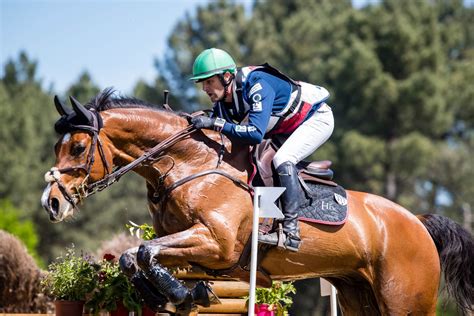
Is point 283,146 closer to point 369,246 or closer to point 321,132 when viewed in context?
point 321,132

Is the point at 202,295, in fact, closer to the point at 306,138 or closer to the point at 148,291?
the point at 148,291

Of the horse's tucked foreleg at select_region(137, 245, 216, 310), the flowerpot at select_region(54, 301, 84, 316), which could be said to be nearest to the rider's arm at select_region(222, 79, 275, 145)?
the horse's tucked foreleg at select_region(137, 245, 216, 310)

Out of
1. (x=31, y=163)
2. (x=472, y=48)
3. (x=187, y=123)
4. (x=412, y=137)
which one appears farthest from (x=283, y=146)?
(x=472, y=48)

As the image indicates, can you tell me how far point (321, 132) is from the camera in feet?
20.5

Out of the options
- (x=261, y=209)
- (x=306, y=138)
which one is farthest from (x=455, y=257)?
(x=261, y=209)

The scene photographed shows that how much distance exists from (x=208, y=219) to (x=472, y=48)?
3123 cm

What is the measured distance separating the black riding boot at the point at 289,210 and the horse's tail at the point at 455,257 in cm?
171

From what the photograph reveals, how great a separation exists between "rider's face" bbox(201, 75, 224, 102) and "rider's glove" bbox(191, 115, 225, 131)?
0.21m

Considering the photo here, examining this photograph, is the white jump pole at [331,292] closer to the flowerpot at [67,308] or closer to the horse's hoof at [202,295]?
the horse's hoof at [202,295]

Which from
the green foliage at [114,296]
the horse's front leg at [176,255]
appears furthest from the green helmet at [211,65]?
the green foliage at [114,296]

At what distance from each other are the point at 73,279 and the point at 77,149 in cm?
176

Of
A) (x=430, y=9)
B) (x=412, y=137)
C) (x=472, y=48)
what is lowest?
(x=412, y=137)

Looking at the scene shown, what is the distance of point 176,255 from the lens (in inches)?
214

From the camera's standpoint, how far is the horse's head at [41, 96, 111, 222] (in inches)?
213
